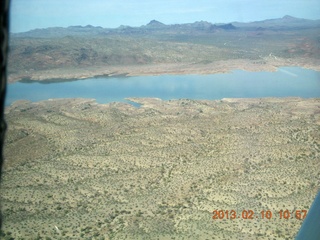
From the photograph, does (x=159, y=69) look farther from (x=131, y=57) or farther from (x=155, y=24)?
(x=155, y=24)

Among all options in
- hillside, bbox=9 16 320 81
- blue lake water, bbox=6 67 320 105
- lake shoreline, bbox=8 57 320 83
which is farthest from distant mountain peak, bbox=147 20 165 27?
blue lake water, bbox=6 67 320 105

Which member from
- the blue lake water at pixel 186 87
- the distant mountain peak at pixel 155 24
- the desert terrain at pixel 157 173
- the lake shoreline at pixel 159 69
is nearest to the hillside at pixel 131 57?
the lake shoreline at pixel 159 69

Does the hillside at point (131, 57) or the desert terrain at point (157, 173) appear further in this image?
the hillside at point (131, 57)

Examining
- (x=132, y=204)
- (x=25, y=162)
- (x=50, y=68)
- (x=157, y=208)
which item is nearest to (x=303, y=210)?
(x=157, y=208)

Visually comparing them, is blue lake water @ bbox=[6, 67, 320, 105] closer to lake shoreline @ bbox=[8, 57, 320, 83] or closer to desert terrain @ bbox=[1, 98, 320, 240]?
lake shoreline @ bbox=[8, 57, 320, 83]

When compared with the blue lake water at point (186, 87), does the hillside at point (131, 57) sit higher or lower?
higher

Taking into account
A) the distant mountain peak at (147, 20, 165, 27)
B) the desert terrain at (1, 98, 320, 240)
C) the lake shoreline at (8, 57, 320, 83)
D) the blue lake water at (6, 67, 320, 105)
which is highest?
the distant mountain peak at (147, 20, 165, 27)

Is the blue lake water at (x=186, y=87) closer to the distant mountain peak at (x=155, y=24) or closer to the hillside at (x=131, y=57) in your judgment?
the hillside at (x=131, y=57)
